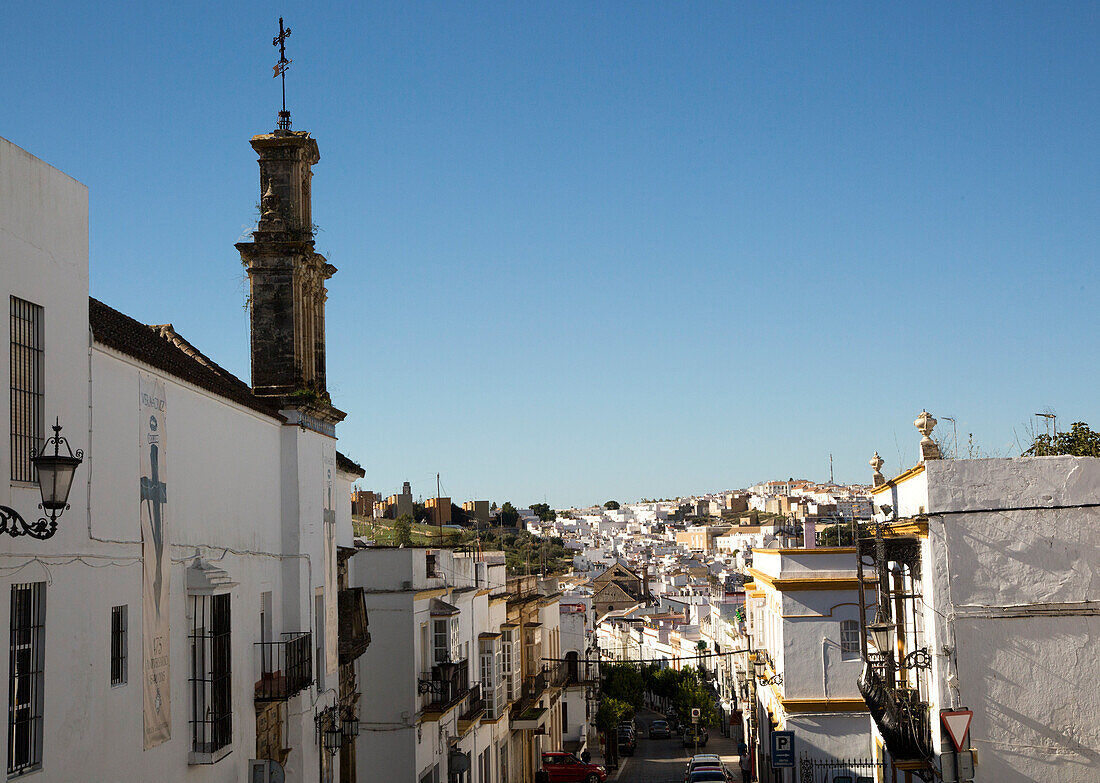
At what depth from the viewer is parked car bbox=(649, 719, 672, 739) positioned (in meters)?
61.7

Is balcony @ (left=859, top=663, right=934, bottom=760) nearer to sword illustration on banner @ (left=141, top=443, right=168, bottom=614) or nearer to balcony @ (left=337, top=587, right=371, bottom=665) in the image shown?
sword illustration on banner @ (left=141, top=443, right=168, bottom=614)

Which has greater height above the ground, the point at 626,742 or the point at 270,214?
the point at 270,214

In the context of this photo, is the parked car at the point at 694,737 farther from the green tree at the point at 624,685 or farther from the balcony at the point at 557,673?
the balcony at the point at 557,673

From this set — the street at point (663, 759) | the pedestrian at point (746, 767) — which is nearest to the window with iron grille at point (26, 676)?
the pedestrian at point (746, 767)

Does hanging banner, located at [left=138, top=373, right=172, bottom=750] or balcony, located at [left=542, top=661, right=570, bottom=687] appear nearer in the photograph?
hanging banner, located at [left=138, top=373, right=172, bottom=750]

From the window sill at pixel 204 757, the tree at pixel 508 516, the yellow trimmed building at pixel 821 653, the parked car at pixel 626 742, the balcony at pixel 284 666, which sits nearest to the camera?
the window sill at pixel 204 757

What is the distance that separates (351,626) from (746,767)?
2363 cm

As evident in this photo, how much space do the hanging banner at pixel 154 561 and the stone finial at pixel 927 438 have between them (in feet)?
31.9

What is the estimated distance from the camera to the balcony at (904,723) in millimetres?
16094

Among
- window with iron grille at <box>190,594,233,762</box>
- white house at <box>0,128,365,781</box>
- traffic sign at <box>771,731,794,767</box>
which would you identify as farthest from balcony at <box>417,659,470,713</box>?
window with iron grille at <box>190,594,233,762</box>

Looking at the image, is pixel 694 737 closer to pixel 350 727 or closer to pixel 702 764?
pixel 702 764

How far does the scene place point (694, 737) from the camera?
54.6 metres

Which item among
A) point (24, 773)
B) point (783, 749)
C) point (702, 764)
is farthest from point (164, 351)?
point (702, 764)

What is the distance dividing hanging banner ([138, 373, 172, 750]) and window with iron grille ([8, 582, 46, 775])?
2.46 meters
